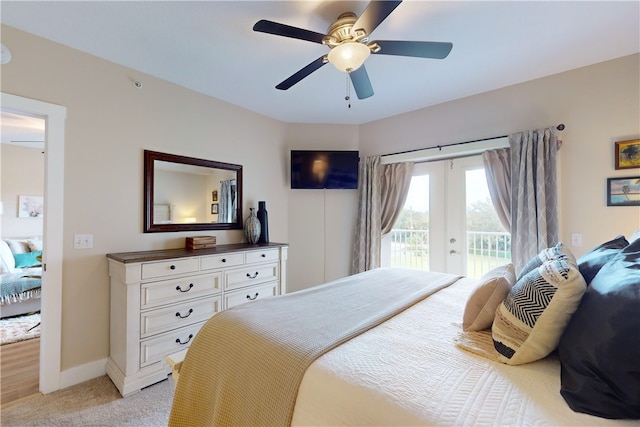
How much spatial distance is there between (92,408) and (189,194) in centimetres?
184

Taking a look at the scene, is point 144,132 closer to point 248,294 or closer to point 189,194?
point 189,194

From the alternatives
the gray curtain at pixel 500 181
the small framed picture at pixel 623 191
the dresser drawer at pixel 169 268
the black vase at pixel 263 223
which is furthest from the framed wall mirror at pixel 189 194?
the small framed picture at pixel 623 191

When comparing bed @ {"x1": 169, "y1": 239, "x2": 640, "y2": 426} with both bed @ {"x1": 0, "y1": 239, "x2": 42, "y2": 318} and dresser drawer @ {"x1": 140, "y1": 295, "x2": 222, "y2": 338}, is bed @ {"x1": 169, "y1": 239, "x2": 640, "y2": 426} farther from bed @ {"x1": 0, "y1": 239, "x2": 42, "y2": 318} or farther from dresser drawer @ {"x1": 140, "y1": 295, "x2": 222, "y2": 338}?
bed @ {"x1": 0, "y1": 239, "x2": 42, "y2": 318}

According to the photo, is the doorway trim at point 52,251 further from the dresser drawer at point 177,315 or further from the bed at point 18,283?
the bed at point 18,283

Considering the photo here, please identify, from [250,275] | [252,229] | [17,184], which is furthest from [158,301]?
[17,184]

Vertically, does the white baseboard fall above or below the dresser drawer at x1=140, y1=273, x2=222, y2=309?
below

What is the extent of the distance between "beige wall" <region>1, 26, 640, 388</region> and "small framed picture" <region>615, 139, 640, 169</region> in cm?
5

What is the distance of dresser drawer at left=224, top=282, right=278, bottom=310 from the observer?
2604 millimetres

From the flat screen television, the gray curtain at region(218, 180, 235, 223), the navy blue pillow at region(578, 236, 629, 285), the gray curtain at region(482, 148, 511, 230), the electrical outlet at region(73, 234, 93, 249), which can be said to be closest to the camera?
the navy blue pillow at region(578, 236, 629, 285)

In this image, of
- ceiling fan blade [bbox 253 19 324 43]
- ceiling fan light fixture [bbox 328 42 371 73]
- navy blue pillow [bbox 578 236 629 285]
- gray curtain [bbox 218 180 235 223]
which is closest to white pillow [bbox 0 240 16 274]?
gray curtain [bbox 218 180 235 223]

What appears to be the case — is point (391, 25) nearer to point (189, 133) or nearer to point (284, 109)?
point (284, 109)

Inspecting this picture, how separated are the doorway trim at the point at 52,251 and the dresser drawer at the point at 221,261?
1.03 metres

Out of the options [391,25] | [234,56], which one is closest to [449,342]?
[391,25]

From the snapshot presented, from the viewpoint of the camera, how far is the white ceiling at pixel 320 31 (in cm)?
173
